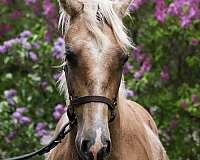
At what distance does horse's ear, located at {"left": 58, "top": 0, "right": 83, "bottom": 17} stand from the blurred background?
299 cm

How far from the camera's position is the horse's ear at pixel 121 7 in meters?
4.74

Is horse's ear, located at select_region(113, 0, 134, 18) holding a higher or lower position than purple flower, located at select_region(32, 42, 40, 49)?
higher

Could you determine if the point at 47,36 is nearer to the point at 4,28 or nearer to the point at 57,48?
the point at 57,48

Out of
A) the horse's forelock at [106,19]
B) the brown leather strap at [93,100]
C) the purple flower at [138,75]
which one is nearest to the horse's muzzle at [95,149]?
the brown leather strap at [93,100]

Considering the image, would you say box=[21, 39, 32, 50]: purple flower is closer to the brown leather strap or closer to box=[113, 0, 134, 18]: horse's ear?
box=[113, 0, 134, 18]: horse's ear

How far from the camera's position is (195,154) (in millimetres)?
8172

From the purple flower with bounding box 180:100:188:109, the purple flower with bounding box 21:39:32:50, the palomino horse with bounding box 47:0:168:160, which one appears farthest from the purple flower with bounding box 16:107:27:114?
the palomino horse with bounding box 47:0:168:160

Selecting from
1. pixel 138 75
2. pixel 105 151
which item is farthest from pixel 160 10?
pixel 105 151

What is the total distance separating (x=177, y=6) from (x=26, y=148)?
233cm

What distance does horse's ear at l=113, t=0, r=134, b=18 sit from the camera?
187 inches

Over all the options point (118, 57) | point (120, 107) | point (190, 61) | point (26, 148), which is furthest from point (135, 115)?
point (26, 148)

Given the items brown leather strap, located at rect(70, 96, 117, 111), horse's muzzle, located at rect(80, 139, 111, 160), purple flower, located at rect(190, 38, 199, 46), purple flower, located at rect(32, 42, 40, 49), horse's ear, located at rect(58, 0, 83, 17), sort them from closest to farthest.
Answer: horse's muzzle, located at rect(80, 139, 111, 160) < brown leather strap, located at rect(70, 96, 117, 111) < horse's ear, located at rect(58, 0, 83, 17) < purple flower, located at rect(190, 38, 199, 46) < purple flower, located at rect(32, 42, 40, 49)

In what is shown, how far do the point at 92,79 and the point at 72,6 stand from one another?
55 centimetres

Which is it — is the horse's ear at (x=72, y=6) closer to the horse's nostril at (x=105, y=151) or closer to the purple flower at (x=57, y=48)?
the horse's nostril at (x=105, y=151)
